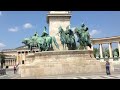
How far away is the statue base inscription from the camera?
91.5ft

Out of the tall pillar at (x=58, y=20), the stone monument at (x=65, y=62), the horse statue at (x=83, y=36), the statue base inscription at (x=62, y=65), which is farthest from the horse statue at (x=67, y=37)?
the statue base inscription at (x=62, y=65)

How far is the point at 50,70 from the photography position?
27938 mm

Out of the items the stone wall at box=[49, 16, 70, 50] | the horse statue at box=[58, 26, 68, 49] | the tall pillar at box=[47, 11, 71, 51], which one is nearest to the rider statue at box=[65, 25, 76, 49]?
the horse statue at box=[58, 26, 68, 49]

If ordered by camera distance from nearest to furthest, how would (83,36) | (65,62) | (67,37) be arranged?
(65,62)
(67,37)
(83,36)

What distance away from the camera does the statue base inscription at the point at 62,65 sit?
2788cm

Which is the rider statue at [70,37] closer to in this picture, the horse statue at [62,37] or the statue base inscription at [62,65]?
the horse statue at [62,37]

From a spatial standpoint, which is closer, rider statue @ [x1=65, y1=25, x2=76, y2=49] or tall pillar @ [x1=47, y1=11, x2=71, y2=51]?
rider statue @ [x1=65, y1=25, x2=76, y2=49]

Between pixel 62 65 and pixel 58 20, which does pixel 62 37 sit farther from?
pixel 62 65

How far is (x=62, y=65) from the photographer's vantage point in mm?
27938

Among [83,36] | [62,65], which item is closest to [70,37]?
[83,36]

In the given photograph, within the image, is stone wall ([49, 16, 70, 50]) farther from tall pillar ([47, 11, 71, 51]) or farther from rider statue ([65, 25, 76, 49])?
rider statue ([65, 25, 76, 49])

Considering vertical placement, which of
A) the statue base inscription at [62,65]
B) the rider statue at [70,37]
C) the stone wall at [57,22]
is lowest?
the statue base inscription at [62,65]

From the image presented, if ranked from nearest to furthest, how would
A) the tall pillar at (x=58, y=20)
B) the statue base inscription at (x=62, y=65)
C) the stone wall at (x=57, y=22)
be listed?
the statue base inscription at (x=62, y=65) → the tall pillar at (x=58, y=20) → the stone wall at (x=57, y=22)
